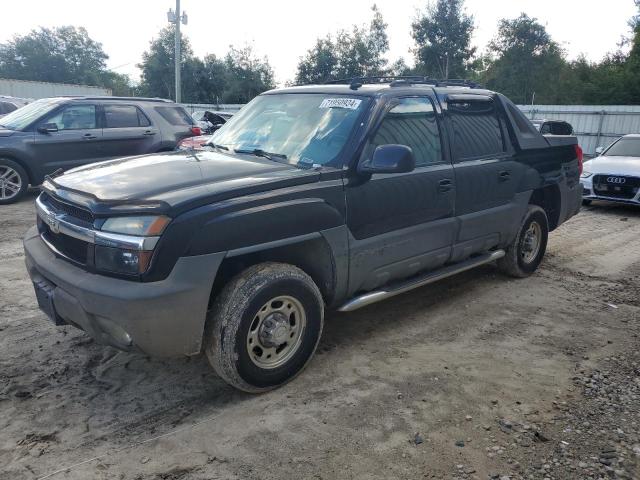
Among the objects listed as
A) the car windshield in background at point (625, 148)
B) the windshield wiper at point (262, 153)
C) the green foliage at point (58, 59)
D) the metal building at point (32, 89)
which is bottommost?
the windshield wiper at point (262, 153)

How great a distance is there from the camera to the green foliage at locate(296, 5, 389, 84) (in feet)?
145

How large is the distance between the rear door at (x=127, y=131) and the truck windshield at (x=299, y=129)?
576 cm

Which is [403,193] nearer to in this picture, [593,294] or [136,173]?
[136,173]

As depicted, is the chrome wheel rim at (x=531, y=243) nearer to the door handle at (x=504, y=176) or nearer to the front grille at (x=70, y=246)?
the door handle at (x=504, y=176)

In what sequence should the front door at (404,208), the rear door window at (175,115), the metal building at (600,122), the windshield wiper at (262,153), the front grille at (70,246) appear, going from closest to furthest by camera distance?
the front grille at (70,246) < the front door at (404,208) < the windshield wiper at (262,153) < the rear door window at (175,115) < the metal building at (600,122)

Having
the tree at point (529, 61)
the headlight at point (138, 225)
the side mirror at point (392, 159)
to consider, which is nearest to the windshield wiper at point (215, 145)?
the side mirror at point (392, 159)

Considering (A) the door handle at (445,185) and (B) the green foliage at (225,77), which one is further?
(B) the green foliage at (225,77)

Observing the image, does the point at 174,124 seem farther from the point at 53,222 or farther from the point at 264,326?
the point at 264,326

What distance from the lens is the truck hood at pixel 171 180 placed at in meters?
2.93

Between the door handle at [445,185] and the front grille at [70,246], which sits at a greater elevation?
the door handle at [445,185]

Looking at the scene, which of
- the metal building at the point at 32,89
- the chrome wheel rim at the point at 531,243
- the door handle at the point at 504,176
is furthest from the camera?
the metal building at the point at 32,89

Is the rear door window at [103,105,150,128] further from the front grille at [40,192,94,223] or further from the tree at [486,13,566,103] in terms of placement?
the tree at [486,13,566,103]

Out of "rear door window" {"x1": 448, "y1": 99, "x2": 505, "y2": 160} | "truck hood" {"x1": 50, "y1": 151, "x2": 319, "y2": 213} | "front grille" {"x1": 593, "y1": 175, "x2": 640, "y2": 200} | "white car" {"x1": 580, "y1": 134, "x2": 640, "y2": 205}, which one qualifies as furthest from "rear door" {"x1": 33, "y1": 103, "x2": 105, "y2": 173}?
"front grille" {"x1": 593, "y1": 175, "x2": 640, "y2": 200}

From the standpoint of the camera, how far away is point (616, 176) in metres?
9.70
